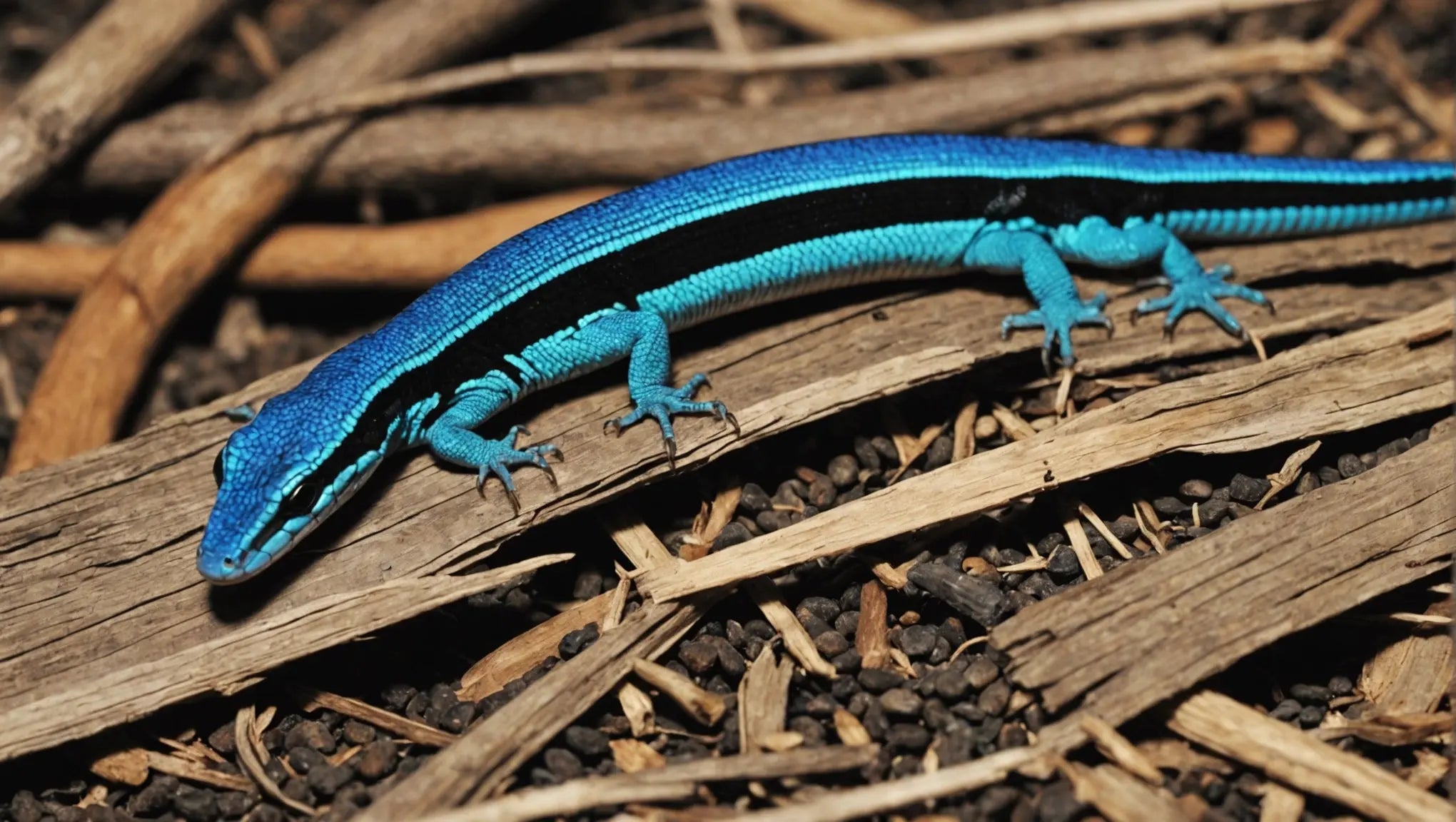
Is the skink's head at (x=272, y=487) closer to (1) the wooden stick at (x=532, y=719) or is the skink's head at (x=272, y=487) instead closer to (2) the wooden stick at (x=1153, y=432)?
(1) the wooden stick at (x=532, y=719)

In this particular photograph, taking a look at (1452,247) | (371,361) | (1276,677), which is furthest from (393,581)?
(1452,247)

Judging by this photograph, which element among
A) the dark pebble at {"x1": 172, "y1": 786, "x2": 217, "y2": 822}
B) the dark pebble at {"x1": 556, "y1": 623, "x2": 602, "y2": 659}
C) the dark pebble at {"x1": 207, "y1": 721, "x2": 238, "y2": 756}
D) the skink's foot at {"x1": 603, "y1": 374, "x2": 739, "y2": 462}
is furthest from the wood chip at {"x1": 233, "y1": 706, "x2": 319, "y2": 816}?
the skink's foot at {"x1": 603, "y1": 374, "x2": 739, "y2": 462}

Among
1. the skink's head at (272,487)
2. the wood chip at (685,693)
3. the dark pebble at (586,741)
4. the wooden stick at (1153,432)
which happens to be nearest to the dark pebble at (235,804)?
the skink's head at (272,487)

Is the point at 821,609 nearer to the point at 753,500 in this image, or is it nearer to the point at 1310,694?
the point at 753,500

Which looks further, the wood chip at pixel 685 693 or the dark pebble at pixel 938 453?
the dark pebble at pixel 938 453

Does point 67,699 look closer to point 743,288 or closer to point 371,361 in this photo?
point 371,361

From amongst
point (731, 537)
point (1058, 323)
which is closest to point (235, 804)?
point (731, 537)

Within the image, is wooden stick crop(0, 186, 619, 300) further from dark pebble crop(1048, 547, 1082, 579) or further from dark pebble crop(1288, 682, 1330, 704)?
dark pebble crop(1288, 682, 1330, 704)
